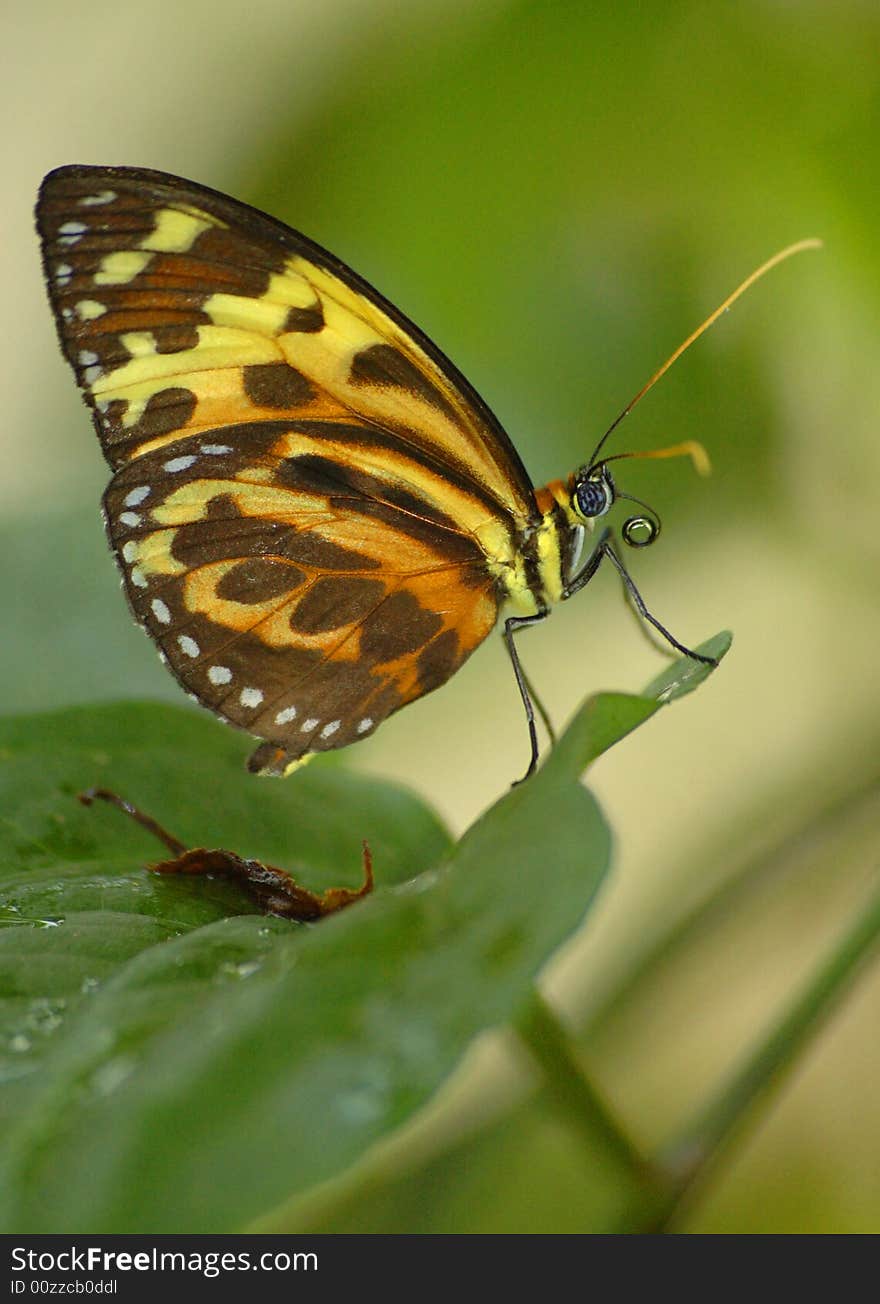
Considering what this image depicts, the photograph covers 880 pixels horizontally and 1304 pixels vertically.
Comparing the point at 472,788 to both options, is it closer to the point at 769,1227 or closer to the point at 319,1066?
the point at 769,1227

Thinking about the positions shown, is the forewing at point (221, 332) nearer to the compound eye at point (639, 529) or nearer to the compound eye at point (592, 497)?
the compound eye at point (592, 497)

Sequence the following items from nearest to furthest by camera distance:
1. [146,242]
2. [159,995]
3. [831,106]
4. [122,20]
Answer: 1. [159,995]
2. [146,242]
3. [831,106]
4. [122,20]

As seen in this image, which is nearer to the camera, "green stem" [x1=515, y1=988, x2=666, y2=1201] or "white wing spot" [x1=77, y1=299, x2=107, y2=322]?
"green stem" [x1=515, y1=988, x2=666, y2=1201]

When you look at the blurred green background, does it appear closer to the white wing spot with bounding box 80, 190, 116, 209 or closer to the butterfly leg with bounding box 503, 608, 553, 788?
the butterfly leg with bounding box 503, 608, 553, 788

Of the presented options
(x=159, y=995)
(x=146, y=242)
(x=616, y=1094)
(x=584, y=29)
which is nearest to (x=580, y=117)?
(x=584, y=29)

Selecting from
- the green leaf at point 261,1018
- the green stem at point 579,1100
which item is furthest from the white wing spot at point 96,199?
the green stem at point 579,1100

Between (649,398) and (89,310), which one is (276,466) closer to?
(89,310)

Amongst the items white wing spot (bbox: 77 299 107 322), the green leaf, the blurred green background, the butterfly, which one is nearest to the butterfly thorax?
the butterfly
